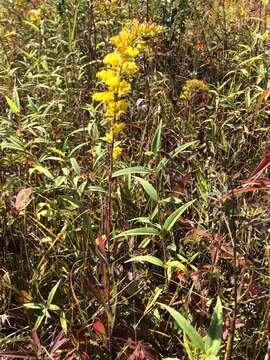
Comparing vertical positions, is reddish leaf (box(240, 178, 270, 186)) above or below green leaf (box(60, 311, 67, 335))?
above

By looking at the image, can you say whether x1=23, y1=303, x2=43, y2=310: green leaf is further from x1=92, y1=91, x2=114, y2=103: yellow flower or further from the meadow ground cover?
x1=92, y1=91, x2=114, y2=103: yellow flower

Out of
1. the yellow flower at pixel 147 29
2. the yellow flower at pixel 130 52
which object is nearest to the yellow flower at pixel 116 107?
the yellow flower at pixel 130 52

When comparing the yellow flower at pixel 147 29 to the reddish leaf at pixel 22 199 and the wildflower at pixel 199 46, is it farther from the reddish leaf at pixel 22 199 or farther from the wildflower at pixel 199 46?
the wildflower at pixel 199 46

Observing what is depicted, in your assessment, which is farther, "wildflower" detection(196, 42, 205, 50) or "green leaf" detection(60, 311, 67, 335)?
"wildflower" detection(196, 42, 205, 50)

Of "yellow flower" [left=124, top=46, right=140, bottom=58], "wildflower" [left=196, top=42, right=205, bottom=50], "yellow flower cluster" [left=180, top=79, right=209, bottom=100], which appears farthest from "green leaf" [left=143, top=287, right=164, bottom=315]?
"wildflower" [left=196, top=42, right=205, bottom=50]

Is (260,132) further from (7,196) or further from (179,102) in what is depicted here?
(7,196)

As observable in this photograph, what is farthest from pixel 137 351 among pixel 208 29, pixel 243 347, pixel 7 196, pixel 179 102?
pixel 208 29

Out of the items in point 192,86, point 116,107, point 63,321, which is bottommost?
point 63,321

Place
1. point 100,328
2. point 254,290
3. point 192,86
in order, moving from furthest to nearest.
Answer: point 192,86
point 254,290
point 100,328

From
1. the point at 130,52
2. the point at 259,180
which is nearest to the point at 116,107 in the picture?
the point at 130,52

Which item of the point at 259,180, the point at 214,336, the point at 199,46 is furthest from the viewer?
the point at 199,46

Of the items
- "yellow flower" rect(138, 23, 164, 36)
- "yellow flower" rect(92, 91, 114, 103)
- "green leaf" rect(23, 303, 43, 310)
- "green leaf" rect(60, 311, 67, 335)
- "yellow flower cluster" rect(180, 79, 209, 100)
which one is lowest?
"green leaf" rect(60, 311, 67, 335)

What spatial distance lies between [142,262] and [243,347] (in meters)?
0.41

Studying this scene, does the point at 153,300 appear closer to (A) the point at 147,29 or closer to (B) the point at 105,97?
(B) the point at 105,97
